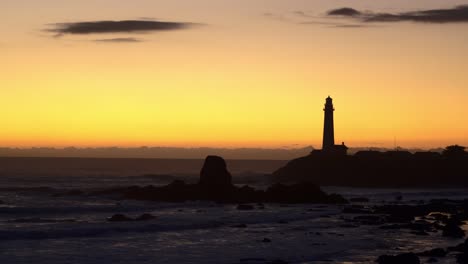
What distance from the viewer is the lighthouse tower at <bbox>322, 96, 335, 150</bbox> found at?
107688 mm

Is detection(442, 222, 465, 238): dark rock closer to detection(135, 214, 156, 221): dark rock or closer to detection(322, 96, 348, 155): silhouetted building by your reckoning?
detection(135, 214, 156, 221): dark rock

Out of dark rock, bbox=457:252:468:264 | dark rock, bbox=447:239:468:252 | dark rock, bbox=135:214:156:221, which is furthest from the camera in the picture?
dark rock, bbox=135:214:156:221

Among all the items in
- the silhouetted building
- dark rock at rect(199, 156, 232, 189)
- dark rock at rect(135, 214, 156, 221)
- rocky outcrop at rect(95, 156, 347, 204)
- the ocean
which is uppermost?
the silhouetted building

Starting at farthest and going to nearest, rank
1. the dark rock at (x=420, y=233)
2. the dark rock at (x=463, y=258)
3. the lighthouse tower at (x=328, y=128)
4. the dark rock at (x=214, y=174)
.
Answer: the lighthouse tower at (x=328, y=128) → the dark rock at (x=214, y=174) → the dark rock at (x=420, y=233) → the dark rock at (x=463, y=258)

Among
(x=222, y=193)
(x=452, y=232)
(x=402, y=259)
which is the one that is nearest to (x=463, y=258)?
(x=402, y=259)

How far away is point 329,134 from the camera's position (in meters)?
111

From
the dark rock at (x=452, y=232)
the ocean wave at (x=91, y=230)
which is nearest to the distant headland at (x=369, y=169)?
the ocean wave at (x=91, y=230)

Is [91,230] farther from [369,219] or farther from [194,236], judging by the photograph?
[369,219]

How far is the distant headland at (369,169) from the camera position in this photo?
108 metres

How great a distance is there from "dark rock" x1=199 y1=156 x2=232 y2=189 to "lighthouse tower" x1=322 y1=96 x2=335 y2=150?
127ft

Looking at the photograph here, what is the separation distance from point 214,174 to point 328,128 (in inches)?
1632

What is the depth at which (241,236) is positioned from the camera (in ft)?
135

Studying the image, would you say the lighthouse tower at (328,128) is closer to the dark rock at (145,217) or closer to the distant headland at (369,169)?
the distant headland at (369,169)

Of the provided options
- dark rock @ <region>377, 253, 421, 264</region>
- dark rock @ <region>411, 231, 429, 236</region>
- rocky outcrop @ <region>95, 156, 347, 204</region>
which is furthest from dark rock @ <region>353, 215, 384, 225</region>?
dark rock @ <region>377, 253, 421, 264</region>
